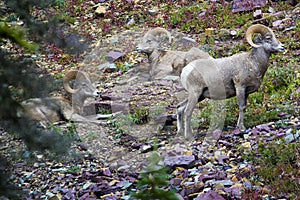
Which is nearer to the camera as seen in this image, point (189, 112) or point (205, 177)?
point (205, 177)

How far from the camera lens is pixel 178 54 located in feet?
43.1

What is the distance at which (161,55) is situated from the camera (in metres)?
13.5

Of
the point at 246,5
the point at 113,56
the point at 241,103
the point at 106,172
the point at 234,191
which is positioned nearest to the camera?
the point at 234,191

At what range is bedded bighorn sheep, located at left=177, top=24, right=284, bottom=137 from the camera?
Result: 32.1ft

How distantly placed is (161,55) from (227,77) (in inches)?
150

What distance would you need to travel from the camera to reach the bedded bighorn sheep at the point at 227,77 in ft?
32.1

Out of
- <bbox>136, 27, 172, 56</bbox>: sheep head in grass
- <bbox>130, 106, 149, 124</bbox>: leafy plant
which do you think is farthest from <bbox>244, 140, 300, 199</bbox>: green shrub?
<bbox>136, 27, 172, 56</bbox>: sheep head in grass

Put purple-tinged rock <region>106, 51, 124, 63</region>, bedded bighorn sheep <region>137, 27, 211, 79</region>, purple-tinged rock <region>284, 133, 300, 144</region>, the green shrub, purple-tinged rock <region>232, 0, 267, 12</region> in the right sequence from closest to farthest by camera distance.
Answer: the green shrub → purple-tinged rock <region>284, 133, 300, 144</region> → bedded bighorn sheep <region>137, 27, 211, 79</region> → purple-tinged rock <region>106, 51, 124, 63</region> → purple-tinged rock <region>232, 0, 267, 12</region>

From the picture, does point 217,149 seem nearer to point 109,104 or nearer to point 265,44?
point 265,44

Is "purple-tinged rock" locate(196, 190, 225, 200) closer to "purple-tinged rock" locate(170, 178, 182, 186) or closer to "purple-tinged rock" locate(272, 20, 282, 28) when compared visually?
"purple-tinged rock" locate(170, 178, 182, 186)

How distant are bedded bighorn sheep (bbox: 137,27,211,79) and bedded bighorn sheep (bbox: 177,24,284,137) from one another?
271 centimetres

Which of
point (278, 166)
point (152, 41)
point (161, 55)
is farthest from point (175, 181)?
point (152, 41)

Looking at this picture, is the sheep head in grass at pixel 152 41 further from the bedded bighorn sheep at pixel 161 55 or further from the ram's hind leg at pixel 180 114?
the ram's hind leg at pixel 180 114

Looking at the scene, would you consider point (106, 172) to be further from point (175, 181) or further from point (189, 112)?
point (189, 112)
